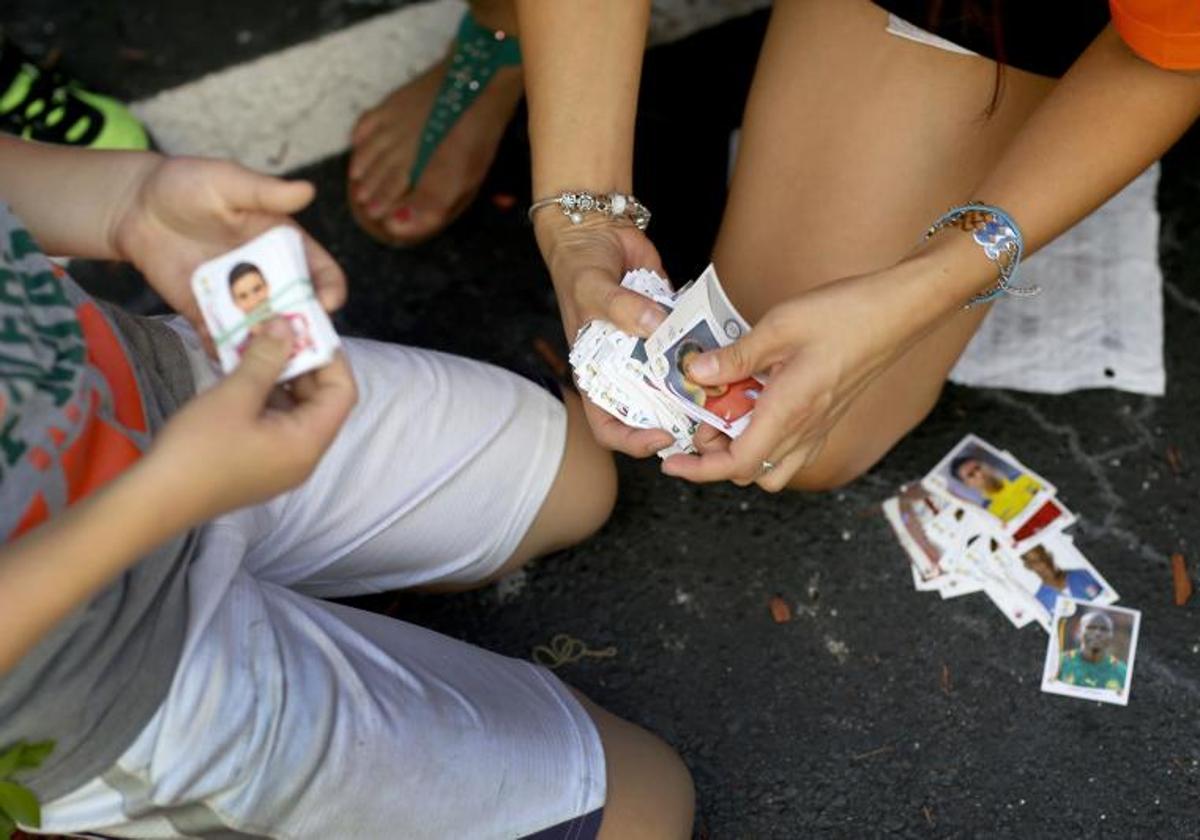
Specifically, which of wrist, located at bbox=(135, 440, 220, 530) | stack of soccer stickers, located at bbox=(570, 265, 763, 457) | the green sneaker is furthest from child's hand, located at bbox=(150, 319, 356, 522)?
the green sneaker

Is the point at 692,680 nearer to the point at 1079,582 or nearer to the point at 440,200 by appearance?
the point at 1079,582

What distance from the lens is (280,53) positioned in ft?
11.1

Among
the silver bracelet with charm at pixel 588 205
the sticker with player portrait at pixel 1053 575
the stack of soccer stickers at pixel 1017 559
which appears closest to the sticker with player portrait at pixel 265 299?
the silver bracelet with charm at pixel 588 205

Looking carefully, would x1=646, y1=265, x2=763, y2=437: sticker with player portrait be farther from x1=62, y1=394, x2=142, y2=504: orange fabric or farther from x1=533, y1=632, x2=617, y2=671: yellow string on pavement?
x1=62, y1=394, x2=142, y2=504: orange fabric

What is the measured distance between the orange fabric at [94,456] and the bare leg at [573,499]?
2.75 feet

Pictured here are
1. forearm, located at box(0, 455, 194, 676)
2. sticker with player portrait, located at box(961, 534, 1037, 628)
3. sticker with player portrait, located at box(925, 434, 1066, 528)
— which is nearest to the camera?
forearm, located at box(0, 455, 194, 676)

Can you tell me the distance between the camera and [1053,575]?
8.30ft

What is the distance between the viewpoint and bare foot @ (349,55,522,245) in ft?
9.82

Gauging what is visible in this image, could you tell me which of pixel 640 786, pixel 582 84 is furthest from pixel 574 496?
pixel 582 84

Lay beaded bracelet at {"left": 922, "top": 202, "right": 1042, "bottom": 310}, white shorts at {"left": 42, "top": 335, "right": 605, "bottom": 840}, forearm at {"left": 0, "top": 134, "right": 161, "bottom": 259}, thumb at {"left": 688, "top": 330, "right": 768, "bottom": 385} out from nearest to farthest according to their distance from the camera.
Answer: white shorts at {"left": 42, "top": 335, "right": 605, "bottom": 840} → forearm at {"left": 0, "top": 134, "right": 161, "bottom": 259} → thumb at {"left": 688, "top": 330, "right": 768, "bottom": 385} → beaded bracelet at {"left": 922, "top": 202, "right": 1042, "bottom": 310}

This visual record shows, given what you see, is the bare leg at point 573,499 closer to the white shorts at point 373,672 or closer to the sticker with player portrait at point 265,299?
the white shorts at point 373,672

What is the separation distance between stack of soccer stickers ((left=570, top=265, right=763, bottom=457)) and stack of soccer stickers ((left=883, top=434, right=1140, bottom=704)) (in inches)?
27.5

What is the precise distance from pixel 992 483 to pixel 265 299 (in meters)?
1.64

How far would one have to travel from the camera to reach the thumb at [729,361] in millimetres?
1978
